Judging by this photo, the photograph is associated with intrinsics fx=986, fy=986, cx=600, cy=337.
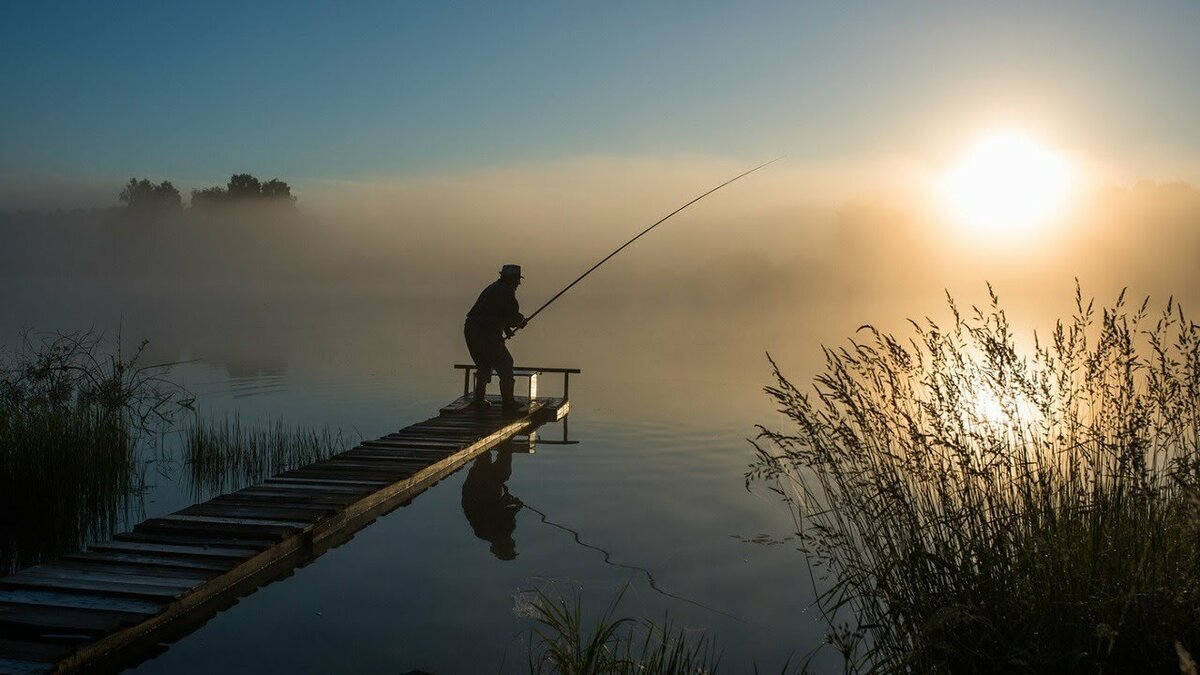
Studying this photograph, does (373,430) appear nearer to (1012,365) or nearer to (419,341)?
(1012,365)

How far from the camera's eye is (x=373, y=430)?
1675 cm

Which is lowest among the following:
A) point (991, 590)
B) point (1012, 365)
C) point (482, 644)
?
point (482, 644)

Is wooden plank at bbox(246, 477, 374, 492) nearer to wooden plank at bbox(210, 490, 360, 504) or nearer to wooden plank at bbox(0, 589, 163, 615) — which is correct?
wooden plank at bbox(210, 490, 360, 504)

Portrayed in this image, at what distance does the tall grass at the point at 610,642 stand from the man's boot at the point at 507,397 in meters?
7.35

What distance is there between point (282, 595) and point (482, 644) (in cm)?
180

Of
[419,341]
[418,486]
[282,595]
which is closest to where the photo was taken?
[282,595]

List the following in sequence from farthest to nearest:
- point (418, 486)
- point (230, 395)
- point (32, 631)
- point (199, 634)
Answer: point (230, 395)
point (418, 486)
point (199, 634)
point (32, 631)

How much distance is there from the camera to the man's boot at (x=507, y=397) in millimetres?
15125

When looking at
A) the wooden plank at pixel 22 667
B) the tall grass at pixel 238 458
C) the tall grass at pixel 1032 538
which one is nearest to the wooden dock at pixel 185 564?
the wooden plank at pixel 22 667

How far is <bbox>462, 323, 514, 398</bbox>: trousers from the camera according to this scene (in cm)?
1437

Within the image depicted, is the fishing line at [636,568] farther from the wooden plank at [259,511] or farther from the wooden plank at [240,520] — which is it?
the wooden plank at [240,520]

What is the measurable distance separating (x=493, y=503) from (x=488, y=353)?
3.40m

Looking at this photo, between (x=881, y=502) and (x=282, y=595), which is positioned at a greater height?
(x=881, y=502)

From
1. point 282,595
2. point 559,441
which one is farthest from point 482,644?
point 559,441
